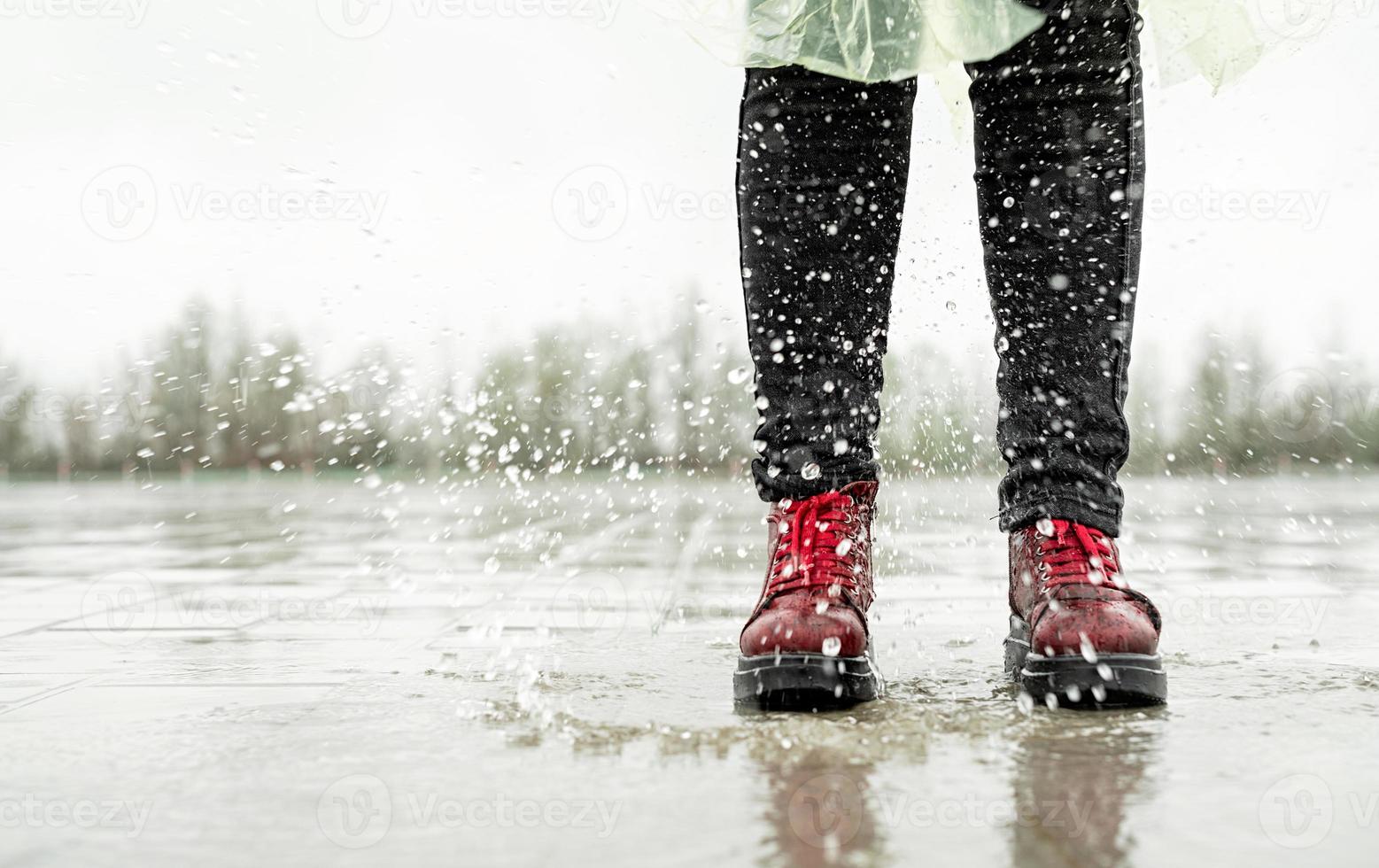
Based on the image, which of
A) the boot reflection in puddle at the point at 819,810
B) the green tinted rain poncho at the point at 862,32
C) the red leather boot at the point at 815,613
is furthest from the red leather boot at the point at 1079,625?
the green tinted rain poncho at the point at 862,32

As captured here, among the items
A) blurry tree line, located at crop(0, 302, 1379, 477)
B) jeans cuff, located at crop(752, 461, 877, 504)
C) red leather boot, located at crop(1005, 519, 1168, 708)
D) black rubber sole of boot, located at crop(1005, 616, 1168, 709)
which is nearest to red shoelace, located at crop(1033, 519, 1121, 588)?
red leather boot, located at crop(1005, 519, 1168, 708)

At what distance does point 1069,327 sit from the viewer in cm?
137

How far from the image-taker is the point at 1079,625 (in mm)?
1237

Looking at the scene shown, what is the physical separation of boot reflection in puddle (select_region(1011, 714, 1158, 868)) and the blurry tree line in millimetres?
628

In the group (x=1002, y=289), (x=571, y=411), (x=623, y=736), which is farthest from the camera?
(x=571, y=411)

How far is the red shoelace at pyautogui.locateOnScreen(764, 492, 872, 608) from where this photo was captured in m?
1.32

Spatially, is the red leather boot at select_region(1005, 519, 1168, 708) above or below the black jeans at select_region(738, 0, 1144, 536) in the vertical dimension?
below

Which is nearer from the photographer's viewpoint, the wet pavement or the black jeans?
the wet pavement

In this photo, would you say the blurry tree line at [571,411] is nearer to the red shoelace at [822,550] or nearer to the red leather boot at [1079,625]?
the red shoelace at [822,550]

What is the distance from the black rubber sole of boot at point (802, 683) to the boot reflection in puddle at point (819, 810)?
199 millimetres

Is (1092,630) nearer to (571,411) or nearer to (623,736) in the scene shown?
(623,736)

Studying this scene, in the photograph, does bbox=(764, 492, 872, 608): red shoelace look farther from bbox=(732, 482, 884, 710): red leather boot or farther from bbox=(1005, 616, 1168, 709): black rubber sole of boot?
bbox=(1005, 616, 1168, 709): black rubber sole of boot

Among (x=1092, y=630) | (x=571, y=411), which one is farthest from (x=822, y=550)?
(x=571, y=411)

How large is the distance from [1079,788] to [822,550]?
52cm
